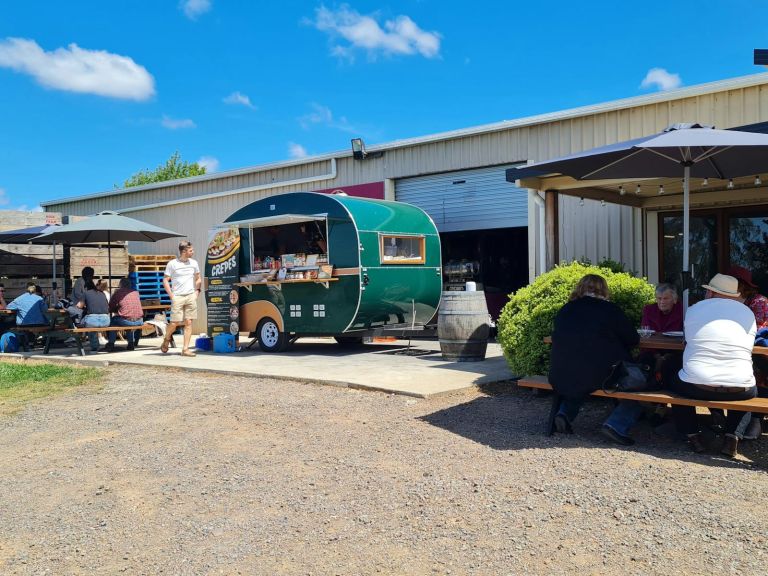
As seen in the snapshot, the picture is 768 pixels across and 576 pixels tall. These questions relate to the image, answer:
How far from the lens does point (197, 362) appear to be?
1072 cm

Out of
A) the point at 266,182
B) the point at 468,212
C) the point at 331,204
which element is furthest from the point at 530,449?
the point at 266,182

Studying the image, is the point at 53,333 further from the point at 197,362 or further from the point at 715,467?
the point at 715,467

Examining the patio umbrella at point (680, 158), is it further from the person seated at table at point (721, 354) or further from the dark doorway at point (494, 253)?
Answer: the dark doorway at point (494, 253)

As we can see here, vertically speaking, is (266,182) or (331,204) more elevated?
(266,182)

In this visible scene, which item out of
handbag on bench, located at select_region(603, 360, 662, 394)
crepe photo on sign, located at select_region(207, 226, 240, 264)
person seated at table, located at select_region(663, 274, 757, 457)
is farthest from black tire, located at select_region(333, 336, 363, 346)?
person seated at table, located at select_region(663, 274, 757, 457)

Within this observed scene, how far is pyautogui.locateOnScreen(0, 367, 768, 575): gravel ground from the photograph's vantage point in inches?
140

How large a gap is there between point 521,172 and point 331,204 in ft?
10.9

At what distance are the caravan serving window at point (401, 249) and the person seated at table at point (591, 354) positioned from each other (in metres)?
5.57

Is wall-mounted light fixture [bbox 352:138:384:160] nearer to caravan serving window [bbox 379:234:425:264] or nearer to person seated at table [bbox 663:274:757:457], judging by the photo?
caravan serving window [bbox 379:234:425:264]

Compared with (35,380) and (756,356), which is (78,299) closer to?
(35,380)

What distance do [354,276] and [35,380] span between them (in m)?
4.67

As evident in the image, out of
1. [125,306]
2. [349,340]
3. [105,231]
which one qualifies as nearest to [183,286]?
[125,306]

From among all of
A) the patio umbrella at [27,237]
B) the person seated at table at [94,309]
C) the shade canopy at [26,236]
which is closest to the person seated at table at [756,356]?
the person seated at table at [94,309]

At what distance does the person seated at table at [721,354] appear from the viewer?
5.04 m
